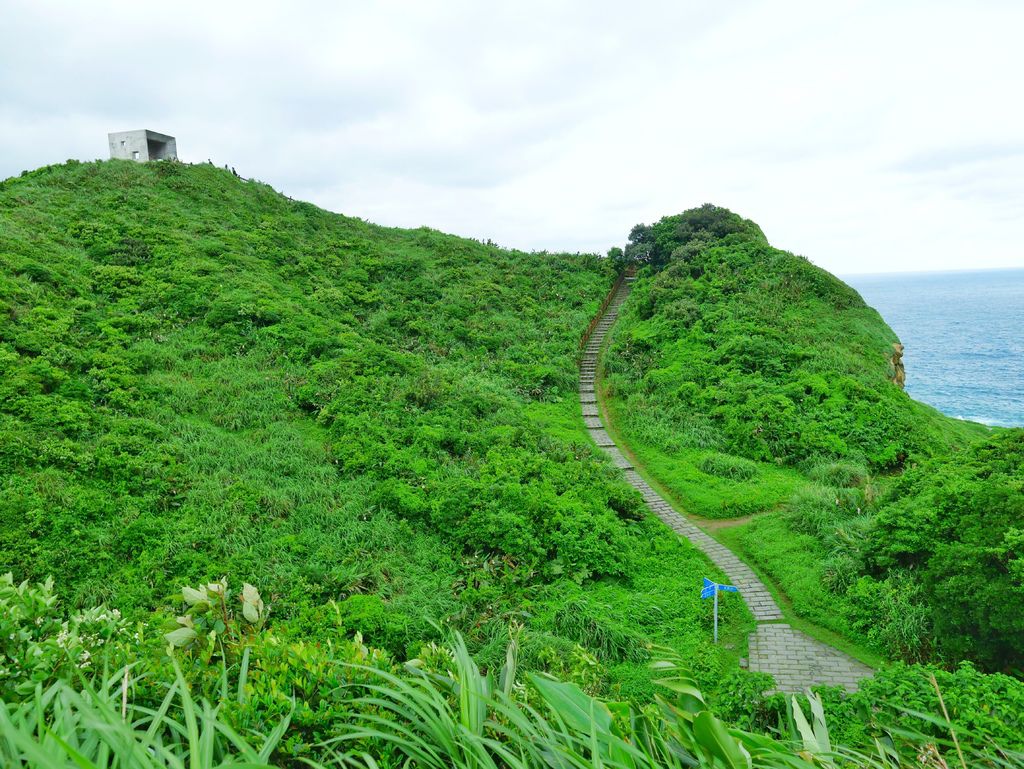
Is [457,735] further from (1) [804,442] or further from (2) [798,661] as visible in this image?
(1) [804,442]

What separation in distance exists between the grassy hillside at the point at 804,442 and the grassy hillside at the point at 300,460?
197 centimetres

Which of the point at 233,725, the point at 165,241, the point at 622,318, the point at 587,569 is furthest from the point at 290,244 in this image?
the point at 233,725

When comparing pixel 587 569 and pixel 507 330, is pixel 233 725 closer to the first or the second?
pixel 587 569

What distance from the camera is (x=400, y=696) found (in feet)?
8.87

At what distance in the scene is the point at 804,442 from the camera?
48.7ft

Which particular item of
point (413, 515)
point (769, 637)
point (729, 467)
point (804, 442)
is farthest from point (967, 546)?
point (413, 515)

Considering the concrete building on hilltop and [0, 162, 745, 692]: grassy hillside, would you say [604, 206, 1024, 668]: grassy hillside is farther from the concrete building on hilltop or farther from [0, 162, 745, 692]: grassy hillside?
the concrete building on hilltop

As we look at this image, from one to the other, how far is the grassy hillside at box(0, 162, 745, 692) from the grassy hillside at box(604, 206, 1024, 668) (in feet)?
6.47

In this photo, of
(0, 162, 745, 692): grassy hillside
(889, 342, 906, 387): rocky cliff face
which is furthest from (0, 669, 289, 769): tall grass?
(889, 342, 906, 387): rocky cliff face

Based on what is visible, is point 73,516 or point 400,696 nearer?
point 400,696

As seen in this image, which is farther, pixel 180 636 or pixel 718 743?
pixel 180 636

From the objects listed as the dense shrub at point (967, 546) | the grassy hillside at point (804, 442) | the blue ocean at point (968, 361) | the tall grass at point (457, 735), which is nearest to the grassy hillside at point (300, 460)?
the grassy hillside at point (804, 442)

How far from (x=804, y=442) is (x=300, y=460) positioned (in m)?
12.5

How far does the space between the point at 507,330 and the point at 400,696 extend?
67.3ft
